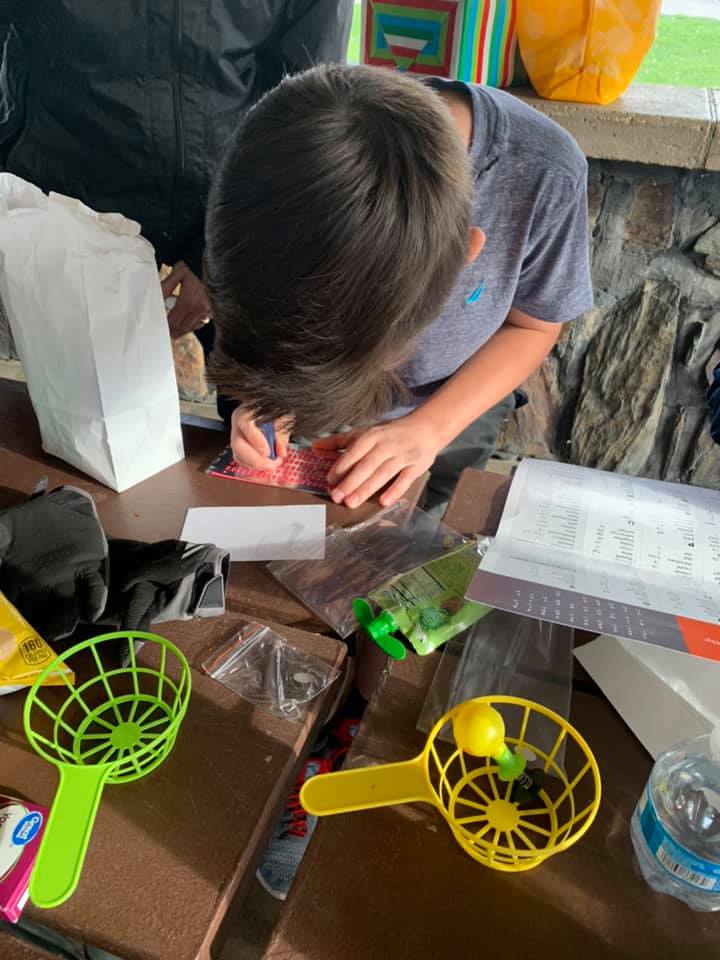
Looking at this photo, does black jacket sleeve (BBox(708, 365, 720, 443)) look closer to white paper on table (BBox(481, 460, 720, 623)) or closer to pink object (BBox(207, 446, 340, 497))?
white paper on table (BBox(481, 460, 720, 623))

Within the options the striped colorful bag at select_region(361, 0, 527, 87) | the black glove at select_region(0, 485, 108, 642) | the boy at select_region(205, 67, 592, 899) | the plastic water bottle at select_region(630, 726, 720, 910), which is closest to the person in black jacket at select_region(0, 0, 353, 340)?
the boy at select_region(205, 67, 592, 899)

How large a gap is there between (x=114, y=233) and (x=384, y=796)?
25.3 inches

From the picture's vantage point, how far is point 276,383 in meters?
0.62

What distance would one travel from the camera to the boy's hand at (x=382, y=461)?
0.86 m

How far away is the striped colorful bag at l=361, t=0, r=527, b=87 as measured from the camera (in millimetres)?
1420

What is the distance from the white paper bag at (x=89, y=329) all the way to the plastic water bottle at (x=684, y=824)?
0.65 metres

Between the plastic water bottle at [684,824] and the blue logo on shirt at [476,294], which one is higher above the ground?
the blue logo on shirt at [476,294]

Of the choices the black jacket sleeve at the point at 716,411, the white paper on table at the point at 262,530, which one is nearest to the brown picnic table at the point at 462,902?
the white paper on table at the point at 262,530

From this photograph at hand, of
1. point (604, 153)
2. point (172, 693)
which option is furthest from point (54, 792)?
point (604, 153)

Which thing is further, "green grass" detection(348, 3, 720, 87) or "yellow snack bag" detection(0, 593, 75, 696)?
"green grass" detection(348, 3, 720, 87)

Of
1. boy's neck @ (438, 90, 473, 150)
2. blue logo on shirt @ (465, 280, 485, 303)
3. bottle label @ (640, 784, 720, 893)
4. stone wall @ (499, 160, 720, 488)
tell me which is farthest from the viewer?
stone wall @ (499, 160, 720, 488)

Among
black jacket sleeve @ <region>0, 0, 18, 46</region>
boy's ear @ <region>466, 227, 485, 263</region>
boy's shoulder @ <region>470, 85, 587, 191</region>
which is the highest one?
black jacket sleeve @ <region>0, 0, 18, 46</region>

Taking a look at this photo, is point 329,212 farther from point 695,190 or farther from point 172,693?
point 695,190

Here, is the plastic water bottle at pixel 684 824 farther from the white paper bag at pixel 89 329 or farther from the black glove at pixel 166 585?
the white paper bag at pixel 89 329
